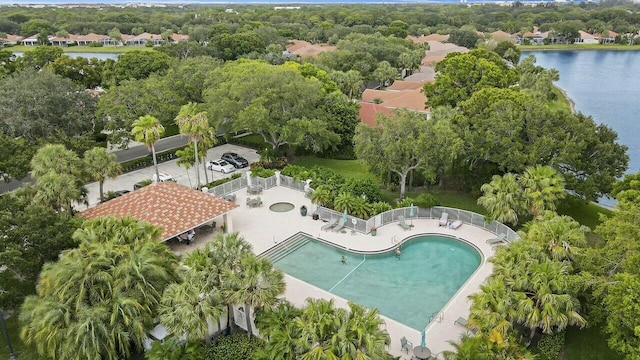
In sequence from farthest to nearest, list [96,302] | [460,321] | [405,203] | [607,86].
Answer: [607,86]
[405,203]
[460,321]
[96,302]

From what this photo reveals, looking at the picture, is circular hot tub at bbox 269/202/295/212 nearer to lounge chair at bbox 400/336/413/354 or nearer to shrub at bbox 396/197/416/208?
shrub at bbox 396/197/416/208

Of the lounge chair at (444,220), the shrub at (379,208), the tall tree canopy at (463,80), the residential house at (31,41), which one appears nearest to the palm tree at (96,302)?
the shrub at (379,208)

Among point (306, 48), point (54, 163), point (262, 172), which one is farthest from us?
point (306, 48)

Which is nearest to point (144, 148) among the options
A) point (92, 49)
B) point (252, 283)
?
point (252, 283)

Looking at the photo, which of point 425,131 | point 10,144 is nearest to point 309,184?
point 425,131

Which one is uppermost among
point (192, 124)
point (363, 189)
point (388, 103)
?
point (192, 124)

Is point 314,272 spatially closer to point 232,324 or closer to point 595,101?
point 232,324

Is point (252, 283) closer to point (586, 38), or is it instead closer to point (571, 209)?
point (571, 209)
